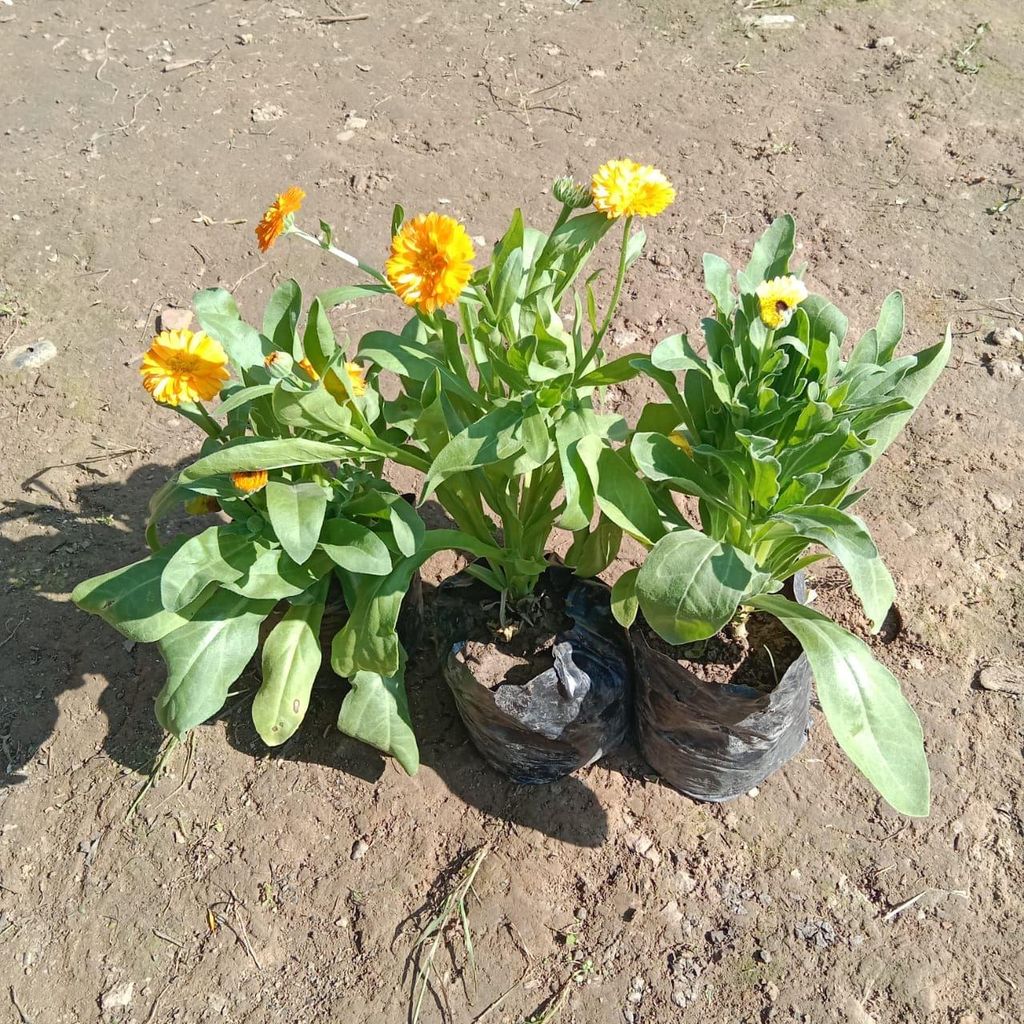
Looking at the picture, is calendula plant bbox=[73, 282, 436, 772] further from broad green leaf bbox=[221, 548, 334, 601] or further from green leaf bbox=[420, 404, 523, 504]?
green leaf bbox=[420, 404, 523, 504]

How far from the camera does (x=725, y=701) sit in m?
2.04

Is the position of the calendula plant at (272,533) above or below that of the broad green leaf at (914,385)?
below

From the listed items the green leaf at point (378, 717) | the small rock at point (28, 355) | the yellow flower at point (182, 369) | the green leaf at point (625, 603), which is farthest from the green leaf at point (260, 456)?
the small rock at point (28, 355)

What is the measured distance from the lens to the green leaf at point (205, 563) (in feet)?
6.58

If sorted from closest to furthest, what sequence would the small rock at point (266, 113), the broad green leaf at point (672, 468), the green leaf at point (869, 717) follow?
the green leaf at point (869, 717) < the broad green leaf at point (672, 468) < the small rock at point (266, 113)

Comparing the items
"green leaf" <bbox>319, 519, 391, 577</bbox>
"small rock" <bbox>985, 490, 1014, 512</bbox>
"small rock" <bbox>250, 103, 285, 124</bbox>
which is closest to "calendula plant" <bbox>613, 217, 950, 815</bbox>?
"green leaf" <bbox>319, 519, 391, 577</bbox>

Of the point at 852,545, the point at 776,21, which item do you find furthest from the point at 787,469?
the point at 776,21

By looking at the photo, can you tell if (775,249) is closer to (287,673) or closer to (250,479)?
(250,479)

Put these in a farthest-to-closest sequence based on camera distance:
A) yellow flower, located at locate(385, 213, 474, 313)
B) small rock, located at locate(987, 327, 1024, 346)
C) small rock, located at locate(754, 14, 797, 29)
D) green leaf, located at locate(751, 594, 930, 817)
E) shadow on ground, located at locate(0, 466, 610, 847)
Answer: small rock, located at locate(754, 14, 797, 29)
small rock, located at locate(987, 327, 1024, 346)
shadow on ground, located at locate(0, 466, 610, 847)
green leaf, located at locate(751, 594, 930, 817)
yellow flower, located at locate(385, 213, 474, 313)

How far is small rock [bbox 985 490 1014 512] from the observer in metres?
3.12

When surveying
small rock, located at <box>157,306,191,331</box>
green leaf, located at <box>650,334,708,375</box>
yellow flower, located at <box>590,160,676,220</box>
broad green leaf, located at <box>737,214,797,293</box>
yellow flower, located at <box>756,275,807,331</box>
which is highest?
yellow flower, located at <box>590,160,676,220</box>

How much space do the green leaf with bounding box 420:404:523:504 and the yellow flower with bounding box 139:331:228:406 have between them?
21.0 inches

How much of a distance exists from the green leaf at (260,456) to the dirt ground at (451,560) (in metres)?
1.08

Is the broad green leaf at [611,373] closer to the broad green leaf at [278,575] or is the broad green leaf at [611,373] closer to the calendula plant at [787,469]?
the calendula plant at [787,469]
